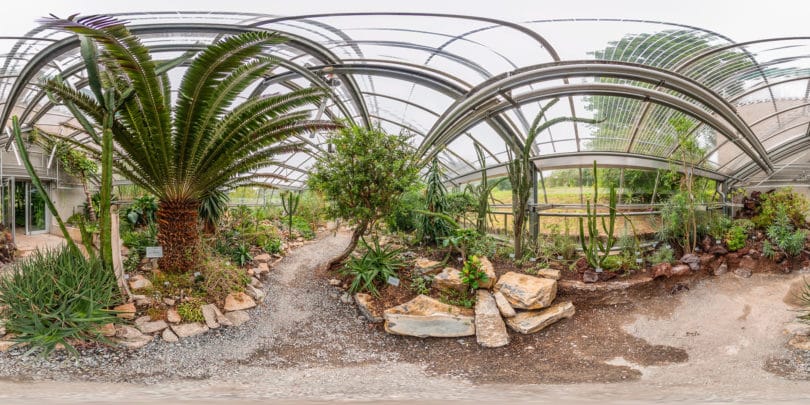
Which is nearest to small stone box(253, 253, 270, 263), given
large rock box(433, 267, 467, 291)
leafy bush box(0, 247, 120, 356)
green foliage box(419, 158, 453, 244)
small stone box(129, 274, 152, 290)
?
small stone box(129, 274, 152, 290)

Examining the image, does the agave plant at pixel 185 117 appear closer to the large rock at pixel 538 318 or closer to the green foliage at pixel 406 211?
the green foliage at pixel 406 211

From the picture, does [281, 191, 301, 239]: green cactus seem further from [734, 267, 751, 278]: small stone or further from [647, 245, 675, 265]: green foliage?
[734, 267, 751, 278]: small stone

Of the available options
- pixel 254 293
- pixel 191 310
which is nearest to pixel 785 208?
pixel 254 293

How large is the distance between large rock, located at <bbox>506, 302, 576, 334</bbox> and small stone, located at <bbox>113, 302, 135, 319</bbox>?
5.22 m

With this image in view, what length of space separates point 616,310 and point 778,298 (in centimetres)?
301

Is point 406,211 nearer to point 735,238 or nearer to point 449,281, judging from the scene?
point 449,281

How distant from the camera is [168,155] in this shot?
5430 millimetres

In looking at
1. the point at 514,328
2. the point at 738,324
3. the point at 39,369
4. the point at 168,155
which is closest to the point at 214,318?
the point at 39,369

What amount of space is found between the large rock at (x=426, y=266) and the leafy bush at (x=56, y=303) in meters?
4.42

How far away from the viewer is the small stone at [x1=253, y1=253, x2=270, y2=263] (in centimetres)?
752

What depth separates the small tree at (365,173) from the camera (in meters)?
6.39

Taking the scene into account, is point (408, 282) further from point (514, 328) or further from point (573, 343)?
point (573, 343)

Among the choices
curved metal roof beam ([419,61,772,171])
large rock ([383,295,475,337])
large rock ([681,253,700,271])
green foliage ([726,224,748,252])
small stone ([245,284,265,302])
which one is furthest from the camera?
green foliage ([726,224,748,252])

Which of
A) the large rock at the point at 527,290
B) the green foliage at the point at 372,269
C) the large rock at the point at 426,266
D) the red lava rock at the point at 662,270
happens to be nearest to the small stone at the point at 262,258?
the green foliage at the point at 372,269
